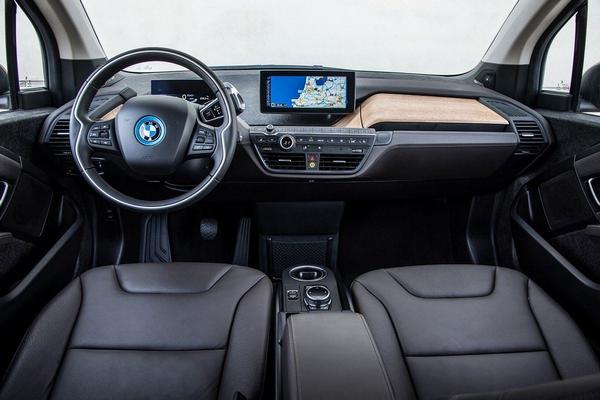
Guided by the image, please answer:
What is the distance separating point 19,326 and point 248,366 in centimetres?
77

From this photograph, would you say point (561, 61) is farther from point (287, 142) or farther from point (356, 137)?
point (287, 142)

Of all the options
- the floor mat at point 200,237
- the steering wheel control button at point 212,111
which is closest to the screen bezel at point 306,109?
the steering wheel control button at point 212,111

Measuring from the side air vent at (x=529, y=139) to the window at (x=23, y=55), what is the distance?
192 cm


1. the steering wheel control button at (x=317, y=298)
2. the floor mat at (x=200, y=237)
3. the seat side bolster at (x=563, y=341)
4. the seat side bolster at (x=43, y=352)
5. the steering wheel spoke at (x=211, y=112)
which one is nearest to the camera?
the seat side bolster at (x=43, y=352)

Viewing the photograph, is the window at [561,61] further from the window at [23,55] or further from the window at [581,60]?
the window at [23,55]

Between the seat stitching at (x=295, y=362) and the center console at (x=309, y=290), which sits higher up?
the seat stitching at (x=295, y=362)

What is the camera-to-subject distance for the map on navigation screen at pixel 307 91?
5.70 ft

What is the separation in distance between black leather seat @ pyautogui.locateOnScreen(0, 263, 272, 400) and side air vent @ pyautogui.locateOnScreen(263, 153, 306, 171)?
474mm

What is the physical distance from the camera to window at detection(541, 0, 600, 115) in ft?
5.79

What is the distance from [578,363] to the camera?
Answer: 1.11 m

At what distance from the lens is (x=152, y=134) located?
1.33m

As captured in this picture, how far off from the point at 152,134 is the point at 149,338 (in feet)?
1.86

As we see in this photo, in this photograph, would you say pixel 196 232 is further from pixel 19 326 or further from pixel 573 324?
pixel 573 324

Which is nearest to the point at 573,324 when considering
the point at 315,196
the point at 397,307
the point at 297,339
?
the point at 397,307
